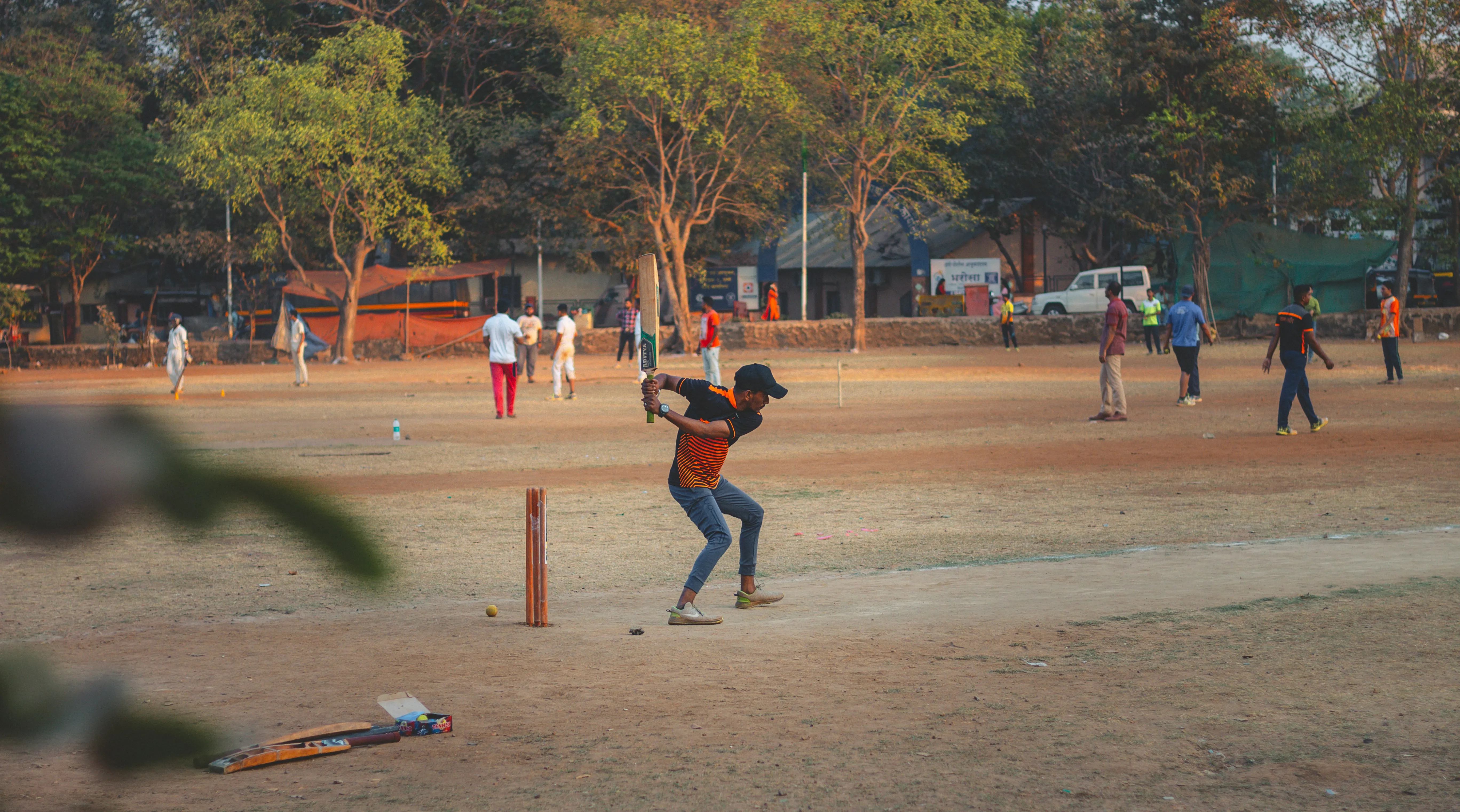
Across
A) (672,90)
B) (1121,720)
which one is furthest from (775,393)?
(672,90)

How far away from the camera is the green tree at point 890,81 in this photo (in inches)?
1592

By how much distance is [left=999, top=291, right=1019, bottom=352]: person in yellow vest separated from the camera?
142ft

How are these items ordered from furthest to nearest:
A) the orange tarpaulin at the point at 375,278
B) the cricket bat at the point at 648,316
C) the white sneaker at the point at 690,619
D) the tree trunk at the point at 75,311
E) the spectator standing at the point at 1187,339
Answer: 1. the tree trunk at the point at 75,311
2. the orange tarpaulin at the point at 375,278
3. the spectator standing at the point at 1187,339
4. the cricket bat at the point at 648,316
5. the white sneaker at the point at 690,619

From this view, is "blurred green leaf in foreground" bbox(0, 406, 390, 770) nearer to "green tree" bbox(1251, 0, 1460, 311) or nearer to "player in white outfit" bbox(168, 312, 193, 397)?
"player in white outfit" bbox(168, 312, 193, 397)

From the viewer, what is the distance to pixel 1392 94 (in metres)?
40.5

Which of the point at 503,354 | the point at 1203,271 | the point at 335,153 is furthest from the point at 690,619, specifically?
the point at 1203,271

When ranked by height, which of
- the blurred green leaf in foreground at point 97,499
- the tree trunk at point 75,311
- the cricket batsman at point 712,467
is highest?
the tree trunk at point 75,311

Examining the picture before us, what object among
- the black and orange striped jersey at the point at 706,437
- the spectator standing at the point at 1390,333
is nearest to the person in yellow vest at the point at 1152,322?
the spectator standing at the point at 1390,333

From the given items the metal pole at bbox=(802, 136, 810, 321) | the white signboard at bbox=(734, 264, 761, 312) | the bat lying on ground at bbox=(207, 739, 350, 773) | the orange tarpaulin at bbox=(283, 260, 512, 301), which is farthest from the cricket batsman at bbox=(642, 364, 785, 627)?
the white signboard at bbox=(734, 264, 761, 312)

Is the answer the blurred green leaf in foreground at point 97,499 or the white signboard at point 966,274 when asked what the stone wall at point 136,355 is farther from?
the blurred green leaf in foreground at point 97,499

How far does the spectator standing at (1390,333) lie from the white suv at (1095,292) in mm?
21547

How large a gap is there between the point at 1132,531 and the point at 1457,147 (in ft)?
123

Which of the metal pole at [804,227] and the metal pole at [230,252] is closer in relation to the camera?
the metal pole at [804,227]

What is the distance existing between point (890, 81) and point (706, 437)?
34.7 metres
